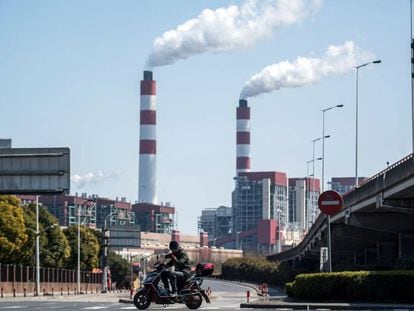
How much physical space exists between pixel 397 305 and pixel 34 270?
70374 mm

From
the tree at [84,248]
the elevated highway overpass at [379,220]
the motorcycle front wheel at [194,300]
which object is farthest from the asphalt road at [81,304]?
the tree at [84,248]

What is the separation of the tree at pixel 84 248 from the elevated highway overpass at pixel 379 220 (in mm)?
36908

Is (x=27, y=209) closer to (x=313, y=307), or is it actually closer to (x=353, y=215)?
(x=353, y=215)

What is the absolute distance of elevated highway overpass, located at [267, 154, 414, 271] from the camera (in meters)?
65.4

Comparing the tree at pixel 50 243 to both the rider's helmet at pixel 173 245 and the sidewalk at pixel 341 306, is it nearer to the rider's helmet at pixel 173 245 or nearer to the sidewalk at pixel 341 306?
the sidewalk at pixel 341 306

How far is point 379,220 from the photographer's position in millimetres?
81125

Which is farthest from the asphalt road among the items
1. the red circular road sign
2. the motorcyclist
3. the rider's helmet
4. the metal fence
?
the metal fence

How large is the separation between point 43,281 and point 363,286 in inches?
2838

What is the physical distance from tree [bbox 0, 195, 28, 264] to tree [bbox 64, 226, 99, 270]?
38968mm

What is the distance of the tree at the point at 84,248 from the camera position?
14694cm

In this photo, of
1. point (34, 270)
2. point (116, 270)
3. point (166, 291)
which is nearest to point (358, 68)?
point (34, 270)

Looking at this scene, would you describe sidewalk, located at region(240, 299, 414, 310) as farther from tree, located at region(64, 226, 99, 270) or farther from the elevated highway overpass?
tree, located at region(64, 226, 99, 270)

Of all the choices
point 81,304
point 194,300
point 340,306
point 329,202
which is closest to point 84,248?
point 81,304

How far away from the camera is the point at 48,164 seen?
122 ft
